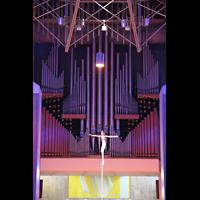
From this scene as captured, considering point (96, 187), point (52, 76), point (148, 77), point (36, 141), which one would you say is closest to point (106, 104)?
point (148, 77)

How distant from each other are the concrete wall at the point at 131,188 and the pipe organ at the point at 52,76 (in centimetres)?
326

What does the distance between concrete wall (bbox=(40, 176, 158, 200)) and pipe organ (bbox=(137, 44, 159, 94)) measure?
10.4ft

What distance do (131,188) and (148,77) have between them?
3.99 m

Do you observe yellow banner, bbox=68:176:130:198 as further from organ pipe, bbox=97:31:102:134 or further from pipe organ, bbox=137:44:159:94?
pipe organ, bbox=137:44:159:94

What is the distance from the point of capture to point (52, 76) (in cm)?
973

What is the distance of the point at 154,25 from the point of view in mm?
10234

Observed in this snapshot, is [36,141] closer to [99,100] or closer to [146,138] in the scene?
[99,100]

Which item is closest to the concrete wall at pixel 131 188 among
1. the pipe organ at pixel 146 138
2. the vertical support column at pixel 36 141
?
the pipe organ at pixel 146 138

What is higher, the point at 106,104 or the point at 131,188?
the point at 106,104
